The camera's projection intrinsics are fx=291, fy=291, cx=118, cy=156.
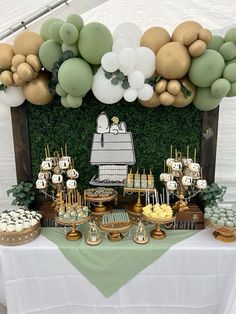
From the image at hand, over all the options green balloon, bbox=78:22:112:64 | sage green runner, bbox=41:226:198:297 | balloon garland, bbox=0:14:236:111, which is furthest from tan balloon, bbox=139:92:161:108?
sage green runner, bbox=41:226:198:297

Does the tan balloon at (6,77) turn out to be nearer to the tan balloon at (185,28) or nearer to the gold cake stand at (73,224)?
the gold cake stand at (73,224)

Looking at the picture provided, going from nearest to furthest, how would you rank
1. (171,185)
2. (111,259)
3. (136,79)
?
1. (136,79)
2. (111,259)
3. (171,185)

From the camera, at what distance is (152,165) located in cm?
182

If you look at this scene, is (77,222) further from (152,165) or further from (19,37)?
(19,37)

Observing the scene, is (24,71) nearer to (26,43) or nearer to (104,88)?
(26,43)

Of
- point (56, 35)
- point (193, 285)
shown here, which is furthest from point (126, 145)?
point (193, 285)

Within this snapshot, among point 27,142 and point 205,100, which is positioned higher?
point 205,100

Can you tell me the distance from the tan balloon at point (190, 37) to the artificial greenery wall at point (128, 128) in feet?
1.38

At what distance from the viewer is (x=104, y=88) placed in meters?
1.43

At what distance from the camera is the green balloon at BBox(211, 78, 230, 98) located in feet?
4.53

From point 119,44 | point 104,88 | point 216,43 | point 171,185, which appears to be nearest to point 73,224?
point 171,185

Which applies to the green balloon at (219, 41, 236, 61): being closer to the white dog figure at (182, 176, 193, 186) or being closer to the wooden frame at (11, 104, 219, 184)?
the wooden frame at (11, 104, 219, 184)

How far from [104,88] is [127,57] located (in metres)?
0.19

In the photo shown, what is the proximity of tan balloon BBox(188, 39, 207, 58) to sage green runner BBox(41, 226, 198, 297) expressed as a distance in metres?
0.96
